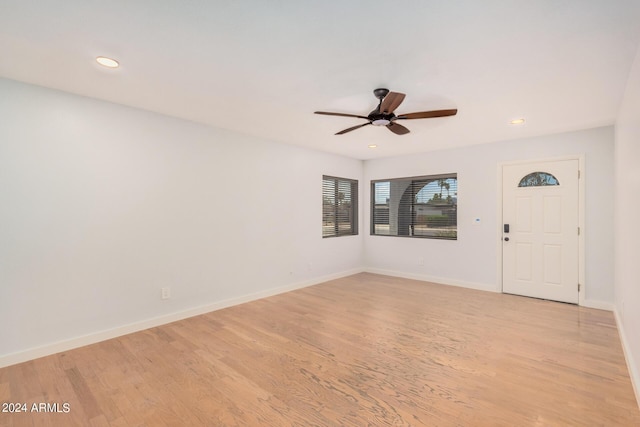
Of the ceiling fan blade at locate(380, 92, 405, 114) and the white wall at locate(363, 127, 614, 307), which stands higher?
the ceiling fan blade at locate(380, 92, 405, 114)

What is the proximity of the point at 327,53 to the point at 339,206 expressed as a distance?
162 inches

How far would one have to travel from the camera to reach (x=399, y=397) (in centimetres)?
214

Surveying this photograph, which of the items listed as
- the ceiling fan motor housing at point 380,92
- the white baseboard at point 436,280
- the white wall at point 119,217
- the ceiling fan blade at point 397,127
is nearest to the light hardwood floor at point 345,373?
the white wall at point 119,217

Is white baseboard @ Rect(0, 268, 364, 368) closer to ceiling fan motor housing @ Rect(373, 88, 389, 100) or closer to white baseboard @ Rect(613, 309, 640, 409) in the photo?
ceiling fan motor housing @ Rect(373, 88, 389, 100)

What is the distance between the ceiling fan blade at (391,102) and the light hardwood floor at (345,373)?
7.49 ft

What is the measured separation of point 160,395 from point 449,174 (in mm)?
5146

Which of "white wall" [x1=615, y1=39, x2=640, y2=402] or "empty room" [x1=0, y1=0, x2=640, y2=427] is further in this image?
"white wall" [x1=615, y1=39, x2=640, y2=402]

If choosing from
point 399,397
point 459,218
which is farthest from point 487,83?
point 459,218

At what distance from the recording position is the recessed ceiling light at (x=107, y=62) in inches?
89.4

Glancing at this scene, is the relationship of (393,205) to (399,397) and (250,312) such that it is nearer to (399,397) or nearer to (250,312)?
(250,312)

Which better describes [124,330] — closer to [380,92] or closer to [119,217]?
[119,217]

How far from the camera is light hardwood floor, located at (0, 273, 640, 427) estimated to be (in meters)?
1.96

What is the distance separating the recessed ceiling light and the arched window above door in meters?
5.32

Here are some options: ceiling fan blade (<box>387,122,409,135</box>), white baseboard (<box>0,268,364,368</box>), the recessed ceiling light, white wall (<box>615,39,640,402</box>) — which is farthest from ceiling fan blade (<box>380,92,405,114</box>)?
white baseboard (<box>0,268,364,368</box>)
